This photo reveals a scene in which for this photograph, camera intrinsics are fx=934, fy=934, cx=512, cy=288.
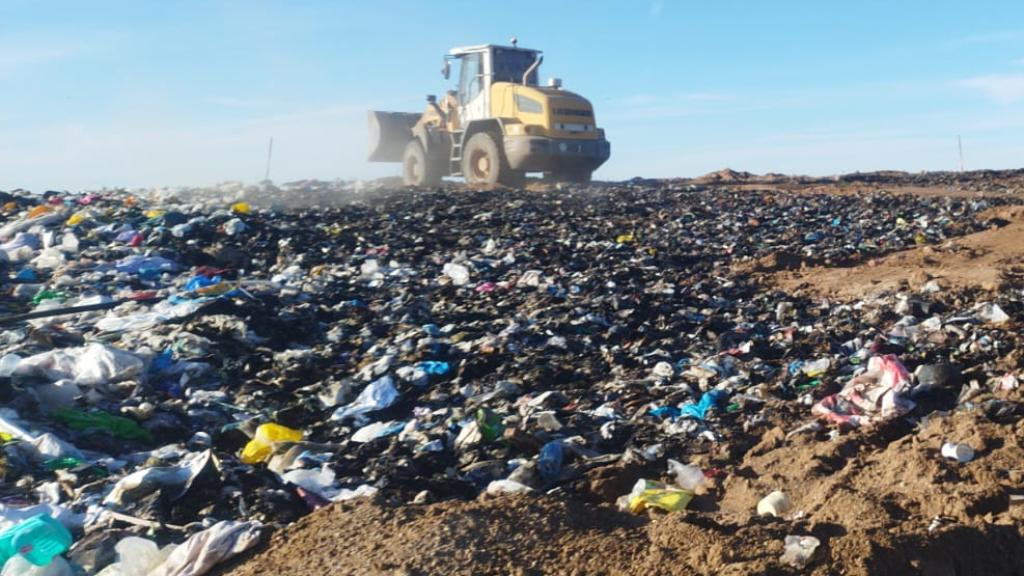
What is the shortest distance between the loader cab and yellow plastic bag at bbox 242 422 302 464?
11.4 metres

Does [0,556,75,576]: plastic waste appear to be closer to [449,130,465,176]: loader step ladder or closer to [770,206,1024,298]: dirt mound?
[770,206,1024,298]: dirt mound

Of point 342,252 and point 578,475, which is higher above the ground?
point 342,252

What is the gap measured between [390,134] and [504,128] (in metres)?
3.84

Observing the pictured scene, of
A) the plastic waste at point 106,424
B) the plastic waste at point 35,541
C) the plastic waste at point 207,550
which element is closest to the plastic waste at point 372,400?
the plastic waste at point 106,424

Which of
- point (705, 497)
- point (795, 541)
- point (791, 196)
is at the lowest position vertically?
point (705, 497)

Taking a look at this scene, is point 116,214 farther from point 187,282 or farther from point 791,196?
point 791,196

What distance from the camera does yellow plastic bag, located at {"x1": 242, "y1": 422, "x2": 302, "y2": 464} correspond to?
4141mm

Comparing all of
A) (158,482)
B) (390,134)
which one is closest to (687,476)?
(158,482)

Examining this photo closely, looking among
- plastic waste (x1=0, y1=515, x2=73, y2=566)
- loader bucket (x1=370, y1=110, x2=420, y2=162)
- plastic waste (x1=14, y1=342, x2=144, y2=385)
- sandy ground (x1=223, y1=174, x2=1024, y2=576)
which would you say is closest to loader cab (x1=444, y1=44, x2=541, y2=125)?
loader bucket (x1=370, y1=110, x2=420, y2=162)

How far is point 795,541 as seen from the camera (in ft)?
8.43

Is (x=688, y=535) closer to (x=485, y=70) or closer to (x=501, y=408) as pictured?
(x=501, y=408)

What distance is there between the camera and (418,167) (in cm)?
1692

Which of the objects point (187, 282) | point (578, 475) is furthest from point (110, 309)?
point (578, 475)

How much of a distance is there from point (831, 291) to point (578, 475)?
4071 mm
